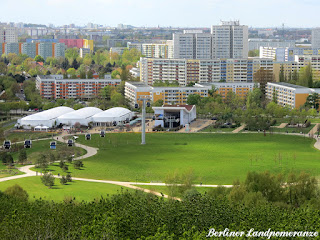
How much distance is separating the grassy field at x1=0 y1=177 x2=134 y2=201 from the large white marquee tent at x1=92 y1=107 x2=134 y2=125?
20.3 m

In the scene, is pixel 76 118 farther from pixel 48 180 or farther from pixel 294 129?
pixel 48 180

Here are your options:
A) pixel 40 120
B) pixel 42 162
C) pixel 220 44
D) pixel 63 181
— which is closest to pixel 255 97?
pixel 40 120

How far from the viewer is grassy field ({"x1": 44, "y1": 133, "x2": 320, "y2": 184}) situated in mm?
35844

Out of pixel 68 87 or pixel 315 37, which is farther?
pixel 315 37

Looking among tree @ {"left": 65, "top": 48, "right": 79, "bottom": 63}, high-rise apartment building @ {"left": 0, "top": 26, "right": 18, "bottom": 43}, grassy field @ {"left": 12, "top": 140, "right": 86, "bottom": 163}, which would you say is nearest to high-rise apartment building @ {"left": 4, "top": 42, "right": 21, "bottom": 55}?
tree @ {"left": 65, "top": 48, "right": 79, "bottom": 63}

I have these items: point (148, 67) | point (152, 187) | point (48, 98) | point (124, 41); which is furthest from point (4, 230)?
point (124, 41)

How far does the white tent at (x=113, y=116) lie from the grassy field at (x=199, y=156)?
526cm

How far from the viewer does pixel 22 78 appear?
78.7m

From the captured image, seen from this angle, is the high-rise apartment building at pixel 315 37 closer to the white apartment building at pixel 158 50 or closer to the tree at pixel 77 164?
the white apartment building at pixel 158 50

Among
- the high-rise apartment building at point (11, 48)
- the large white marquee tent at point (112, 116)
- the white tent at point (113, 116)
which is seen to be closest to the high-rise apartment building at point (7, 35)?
the high-rise apartment building at point (11, 48)

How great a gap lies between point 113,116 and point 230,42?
30659mm

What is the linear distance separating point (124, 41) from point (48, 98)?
274 ft

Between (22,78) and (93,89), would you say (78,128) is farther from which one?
(22,78)

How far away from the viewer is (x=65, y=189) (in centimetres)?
3142
